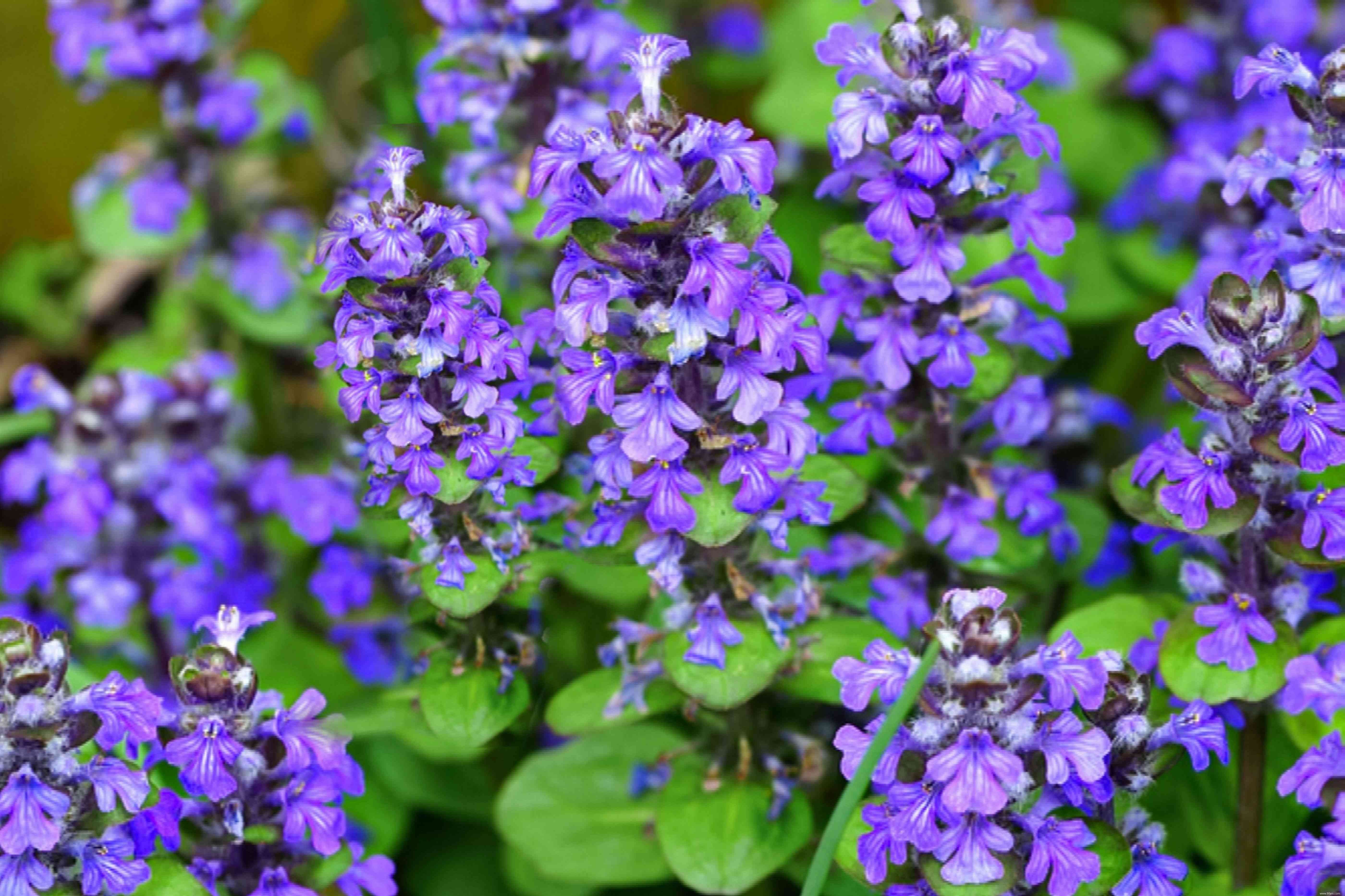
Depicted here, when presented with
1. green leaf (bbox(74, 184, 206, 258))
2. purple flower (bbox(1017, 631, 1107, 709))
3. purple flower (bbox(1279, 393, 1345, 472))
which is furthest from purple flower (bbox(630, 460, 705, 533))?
green leaf (bbox(74, 184, 206, 258))

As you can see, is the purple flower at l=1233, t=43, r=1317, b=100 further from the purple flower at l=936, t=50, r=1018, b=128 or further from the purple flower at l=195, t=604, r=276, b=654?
the purple flower at l=195, t=604, r=276, b=654

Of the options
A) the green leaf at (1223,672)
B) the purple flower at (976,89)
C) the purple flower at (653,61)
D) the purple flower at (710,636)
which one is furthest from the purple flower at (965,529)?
the purple flower at (653,61)

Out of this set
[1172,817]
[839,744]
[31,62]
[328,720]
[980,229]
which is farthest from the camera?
[31,62]

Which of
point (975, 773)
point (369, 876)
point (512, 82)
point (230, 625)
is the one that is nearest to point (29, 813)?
point (230, 625)

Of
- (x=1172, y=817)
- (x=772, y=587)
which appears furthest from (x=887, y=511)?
(x=1172, y=817)

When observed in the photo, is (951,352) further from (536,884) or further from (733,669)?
(536,884)

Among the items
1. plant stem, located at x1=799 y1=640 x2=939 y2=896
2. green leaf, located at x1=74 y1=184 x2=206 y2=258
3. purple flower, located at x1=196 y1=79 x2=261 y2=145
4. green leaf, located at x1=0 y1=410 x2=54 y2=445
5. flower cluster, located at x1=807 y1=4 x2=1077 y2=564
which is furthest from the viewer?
green leaf, located at x1=74 y1=184 x2=206 y2=258

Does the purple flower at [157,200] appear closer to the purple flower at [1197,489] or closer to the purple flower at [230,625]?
the purple flower at [230,625]

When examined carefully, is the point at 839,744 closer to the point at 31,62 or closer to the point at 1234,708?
the point at 1234,708
